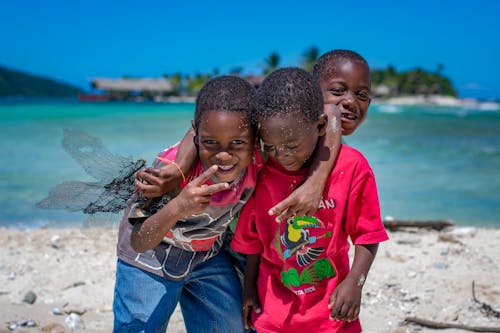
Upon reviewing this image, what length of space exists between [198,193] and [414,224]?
15.1ft

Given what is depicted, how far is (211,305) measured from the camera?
2.66 metres

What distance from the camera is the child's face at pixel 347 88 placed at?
8.08 feet

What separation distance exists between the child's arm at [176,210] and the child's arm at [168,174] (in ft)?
0.30

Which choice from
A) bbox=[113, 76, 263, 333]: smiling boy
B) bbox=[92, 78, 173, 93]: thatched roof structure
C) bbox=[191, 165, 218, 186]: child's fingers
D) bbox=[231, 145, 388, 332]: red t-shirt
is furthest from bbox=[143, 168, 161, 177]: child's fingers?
bbox=[92, 78, 173, 93]: thatched roof structure

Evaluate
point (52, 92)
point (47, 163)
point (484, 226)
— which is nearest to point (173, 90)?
point (52, 92)

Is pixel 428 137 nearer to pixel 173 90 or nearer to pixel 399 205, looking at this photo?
pixel 399 205

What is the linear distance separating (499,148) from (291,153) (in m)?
16.4

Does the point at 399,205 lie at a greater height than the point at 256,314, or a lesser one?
lesser

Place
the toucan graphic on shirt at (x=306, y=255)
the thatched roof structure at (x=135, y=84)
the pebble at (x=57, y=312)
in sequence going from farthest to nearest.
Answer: the thatched roof structure at (x=135, y=84), the pebble at (x=57, y=312), the toucan graphic on shirt at (x=306, y=255)

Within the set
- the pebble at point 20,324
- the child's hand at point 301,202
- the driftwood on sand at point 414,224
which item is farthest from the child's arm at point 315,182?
the driftwood on sand at point 414,224

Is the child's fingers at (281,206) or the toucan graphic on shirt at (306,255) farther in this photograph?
the toucan graphic on shirt at (306,255)

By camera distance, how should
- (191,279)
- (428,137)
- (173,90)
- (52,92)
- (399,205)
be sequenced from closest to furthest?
(191,279) → (399,205) → (428,137) → (173,90) → (52,92)

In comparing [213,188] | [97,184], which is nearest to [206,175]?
[213,188]

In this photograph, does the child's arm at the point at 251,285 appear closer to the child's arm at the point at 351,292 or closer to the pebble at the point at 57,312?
the child's arm at the point at 351,292
